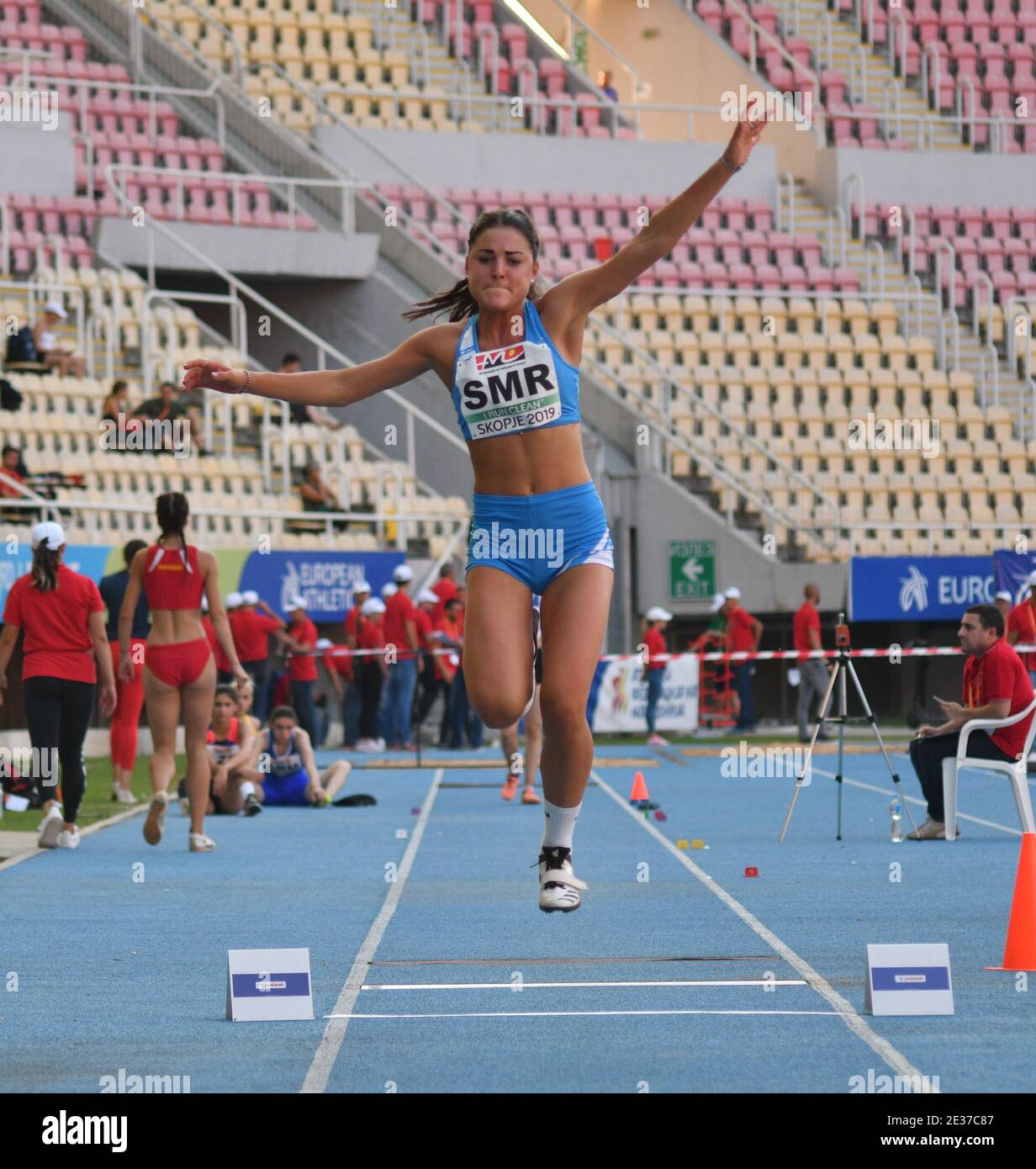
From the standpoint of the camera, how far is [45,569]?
1242cm

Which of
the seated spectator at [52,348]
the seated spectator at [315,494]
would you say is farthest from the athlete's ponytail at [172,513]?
the seated spectator at [52,348]

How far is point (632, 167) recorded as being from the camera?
33844 mm

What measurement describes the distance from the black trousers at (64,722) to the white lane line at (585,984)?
18.2 ft

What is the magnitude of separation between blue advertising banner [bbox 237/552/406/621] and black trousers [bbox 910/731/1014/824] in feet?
37.3

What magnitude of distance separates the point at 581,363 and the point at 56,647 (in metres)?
5.80

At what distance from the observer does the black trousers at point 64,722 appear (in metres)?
12.4

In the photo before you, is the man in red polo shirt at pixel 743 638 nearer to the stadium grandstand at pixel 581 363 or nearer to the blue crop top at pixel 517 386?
the stadium grandstand at pixel 581 363

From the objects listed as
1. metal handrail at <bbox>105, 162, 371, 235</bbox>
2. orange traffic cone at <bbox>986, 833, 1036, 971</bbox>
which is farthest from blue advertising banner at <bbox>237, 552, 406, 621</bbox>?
orange traffic cone at <bbox>986, 833, 1036, 971</bbox>

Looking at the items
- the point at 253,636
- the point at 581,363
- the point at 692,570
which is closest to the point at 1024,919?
the point at 581,363

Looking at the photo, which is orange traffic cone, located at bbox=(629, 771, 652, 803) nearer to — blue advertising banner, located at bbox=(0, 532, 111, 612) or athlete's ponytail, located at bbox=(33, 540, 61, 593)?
athlete's ponytail, located at bbox=(33, 540, 61, 593)

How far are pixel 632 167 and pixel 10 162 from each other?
10.2 m

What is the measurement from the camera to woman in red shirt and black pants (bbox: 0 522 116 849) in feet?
40.7
